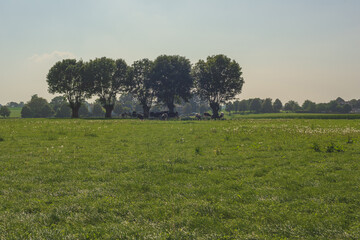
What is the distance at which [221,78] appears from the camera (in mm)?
72125

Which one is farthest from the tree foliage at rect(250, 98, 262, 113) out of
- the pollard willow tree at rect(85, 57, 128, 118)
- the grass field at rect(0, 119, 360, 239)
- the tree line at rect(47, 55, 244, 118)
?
the grass field at rect(0, 119, 360, 239)

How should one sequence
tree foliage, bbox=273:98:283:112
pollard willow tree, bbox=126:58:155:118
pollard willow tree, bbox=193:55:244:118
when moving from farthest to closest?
1. tree foliage, bbox=273:98:283:112
2. pollard willow tree, bbox=126:58:155:118
3. pollard willow tree, bbox=193:55:244:118

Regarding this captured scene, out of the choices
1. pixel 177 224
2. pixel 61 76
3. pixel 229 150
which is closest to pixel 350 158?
pixel 229 150

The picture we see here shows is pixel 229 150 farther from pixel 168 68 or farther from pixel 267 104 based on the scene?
pixel 267 104

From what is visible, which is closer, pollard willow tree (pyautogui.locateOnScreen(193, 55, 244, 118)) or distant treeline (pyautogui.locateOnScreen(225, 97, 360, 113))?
pollard willow tree (pyautogui.locateOnScreen(193, 55, 244, 118))

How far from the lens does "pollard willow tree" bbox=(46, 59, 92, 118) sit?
66.3 metres

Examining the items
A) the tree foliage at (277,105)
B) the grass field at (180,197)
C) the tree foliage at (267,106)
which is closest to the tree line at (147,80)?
the grass field at (180,197)

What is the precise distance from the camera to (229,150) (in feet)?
43.5

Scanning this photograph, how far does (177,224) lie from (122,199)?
78.4 inches

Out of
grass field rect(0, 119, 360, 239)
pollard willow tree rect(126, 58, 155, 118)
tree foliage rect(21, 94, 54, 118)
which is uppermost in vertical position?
pollard willow tree rect(126, 58, 155, 118)

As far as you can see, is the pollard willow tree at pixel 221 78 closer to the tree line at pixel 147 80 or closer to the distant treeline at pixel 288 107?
the tree line at pixel 147 80

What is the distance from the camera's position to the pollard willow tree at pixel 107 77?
6838cm

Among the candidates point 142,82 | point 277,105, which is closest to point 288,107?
point 277,105

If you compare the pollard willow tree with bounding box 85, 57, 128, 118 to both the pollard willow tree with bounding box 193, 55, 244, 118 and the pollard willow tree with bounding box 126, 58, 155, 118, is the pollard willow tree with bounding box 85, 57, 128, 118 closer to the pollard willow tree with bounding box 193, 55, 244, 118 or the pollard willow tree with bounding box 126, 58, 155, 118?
Result: the pollard willow tree with bounding box 126, 58, 155, 118
